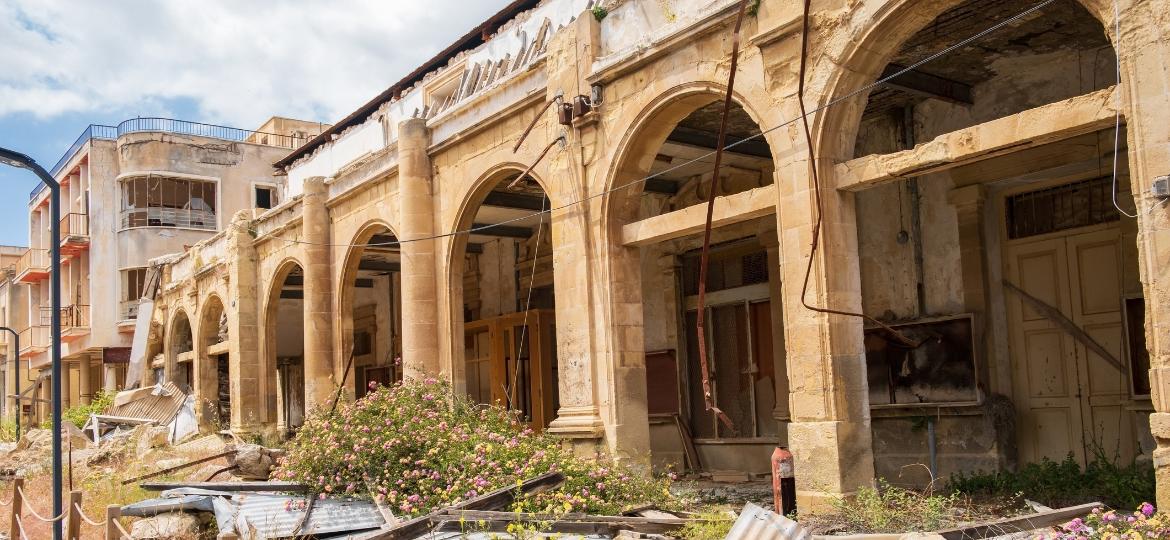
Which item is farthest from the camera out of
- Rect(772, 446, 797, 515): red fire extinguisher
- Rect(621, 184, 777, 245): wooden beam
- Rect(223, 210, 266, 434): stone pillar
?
Rect(223, 210, 266, 434): stone pillar

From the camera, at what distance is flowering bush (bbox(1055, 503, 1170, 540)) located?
6.11 m

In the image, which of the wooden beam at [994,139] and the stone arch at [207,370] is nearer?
the wooden beam at [994,139]

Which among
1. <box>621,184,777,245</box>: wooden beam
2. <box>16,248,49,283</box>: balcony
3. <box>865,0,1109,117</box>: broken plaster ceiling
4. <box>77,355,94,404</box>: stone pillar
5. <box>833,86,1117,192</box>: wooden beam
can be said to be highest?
<box>16,248,49,283</box>: balcony

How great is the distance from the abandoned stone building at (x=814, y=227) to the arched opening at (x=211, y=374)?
6.80 metres

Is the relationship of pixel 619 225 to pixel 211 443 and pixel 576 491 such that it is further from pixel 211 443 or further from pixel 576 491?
pixel 211 443

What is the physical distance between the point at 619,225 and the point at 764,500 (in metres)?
3.23

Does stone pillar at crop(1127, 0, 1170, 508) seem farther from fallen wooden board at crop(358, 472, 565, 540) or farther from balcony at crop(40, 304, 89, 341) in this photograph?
balcony at crop(40, 304, 89, 341)

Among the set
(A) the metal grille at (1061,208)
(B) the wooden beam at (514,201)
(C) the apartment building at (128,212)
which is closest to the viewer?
(A) the metal grille at (1061,208)

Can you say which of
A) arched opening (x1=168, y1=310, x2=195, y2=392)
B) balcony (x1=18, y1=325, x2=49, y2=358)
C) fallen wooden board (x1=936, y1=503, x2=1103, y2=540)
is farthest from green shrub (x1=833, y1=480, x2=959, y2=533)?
balcony (x1=18, y1=325, x2=49, y2=358)

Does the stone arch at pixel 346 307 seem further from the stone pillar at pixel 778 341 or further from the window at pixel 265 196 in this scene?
the window at pixel 265 196

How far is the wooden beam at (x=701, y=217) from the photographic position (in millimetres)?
9312

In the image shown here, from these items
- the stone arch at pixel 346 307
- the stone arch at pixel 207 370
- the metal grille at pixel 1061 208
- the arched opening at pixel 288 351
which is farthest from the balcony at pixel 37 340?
the metal grille at pixel 1061 208

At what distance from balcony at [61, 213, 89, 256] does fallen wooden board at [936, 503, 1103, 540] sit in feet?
105

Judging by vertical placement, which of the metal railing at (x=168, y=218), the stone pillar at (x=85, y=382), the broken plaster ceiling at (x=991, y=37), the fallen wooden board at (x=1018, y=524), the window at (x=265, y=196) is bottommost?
the fallen wooden board at (x=1018, y=524)
